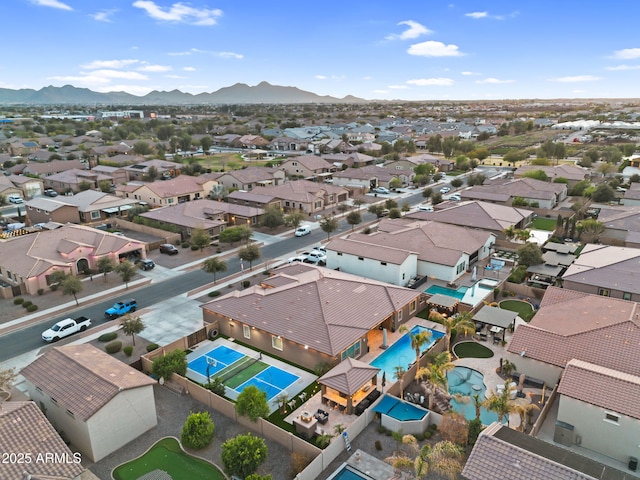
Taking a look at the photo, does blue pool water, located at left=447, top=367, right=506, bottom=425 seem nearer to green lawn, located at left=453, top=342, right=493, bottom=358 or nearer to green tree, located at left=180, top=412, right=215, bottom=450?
green lawn, located at left=453, top=342, right=493, bottom=358

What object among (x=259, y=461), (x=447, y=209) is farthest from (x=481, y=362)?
(x=447, y=209)

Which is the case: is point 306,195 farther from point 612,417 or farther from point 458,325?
point 612,417

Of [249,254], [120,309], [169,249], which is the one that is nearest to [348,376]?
[120,309]

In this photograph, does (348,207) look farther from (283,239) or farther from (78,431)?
(78,431)

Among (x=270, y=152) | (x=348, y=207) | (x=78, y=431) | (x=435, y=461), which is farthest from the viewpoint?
(x=270, y=152)

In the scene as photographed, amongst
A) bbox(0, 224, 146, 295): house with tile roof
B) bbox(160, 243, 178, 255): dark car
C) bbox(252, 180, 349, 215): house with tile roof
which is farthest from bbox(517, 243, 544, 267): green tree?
bbox(0, 224, 146, 295): house with tile roof

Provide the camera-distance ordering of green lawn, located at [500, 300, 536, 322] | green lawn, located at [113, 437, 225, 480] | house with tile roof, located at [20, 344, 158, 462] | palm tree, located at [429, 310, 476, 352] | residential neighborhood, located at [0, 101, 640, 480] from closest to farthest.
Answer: green lawn, located at [113, 437, 225, 480] < residential neighborhood, located at [0, 101, 640, 480] < house with tile roof, located at [20, 344, 158, 462] < palm tree, located at [429, 310, 476, 352] < green lawn, located at [500, 300, 536, 322]

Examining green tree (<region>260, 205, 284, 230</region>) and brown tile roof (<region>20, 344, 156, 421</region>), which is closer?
brown tile roof (<region>20, 344, 156, 421</region>)
